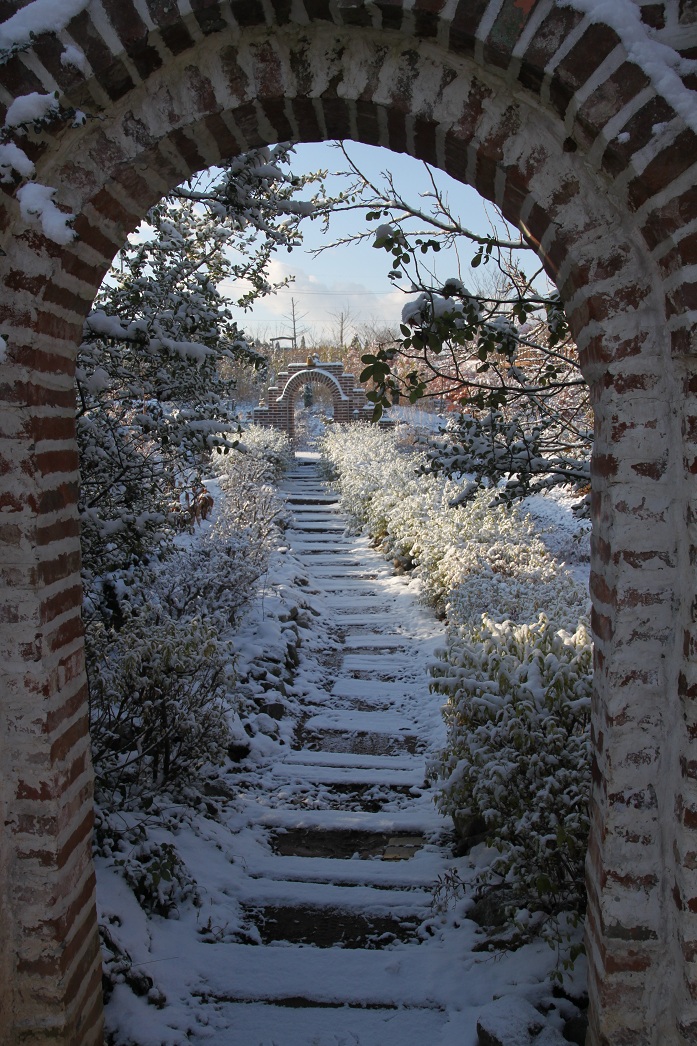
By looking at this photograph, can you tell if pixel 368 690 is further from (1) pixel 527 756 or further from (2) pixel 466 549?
(1) pixel 527 756

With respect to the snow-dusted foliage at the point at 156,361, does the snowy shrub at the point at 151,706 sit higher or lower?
lower

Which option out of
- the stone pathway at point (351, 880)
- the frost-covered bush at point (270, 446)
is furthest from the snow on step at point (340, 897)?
the frost-covered bush at point (270, 446)

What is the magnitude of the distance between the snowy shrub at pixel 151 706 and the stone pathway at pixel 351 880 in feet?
2.17

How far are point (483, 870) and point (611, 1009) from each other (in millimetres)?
1518

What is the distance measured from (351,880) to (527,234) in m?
3.18

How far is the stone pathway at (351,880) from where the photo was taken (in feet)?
9.23

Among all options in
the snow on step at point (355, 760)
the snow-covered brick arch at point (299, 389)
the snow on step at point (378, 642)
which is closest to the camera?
the snow on step at point (355, 760)

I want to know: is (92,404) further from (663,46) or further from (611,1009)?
(611,1009)

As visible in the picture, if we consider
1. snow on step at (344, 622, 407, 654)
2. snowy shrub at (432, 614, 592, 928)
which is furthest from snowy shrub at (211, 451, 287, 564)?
snowy shrub at (432, 614, 592, 928)

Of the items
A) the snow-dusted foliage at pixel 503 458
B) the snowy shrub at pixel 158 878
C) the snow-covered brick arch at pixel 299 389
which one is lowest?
the snowy shrub at pixel 158 878

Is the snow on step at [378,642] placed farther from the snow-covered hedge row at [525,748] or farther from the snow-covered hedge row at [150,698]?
the snow-covered hedge row at [150,698]

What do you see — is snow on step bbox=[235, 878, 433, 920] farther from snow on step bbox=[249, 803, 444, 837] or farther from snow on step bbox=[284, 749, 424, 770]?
snow on step bbox=[284, 749, 424, 770]

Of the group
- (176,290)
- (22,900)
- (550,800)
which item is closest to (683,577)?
(550,800)

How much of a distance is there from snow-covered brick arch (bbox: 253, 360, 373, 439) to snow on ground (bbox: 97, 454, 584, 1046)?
62.6ft
